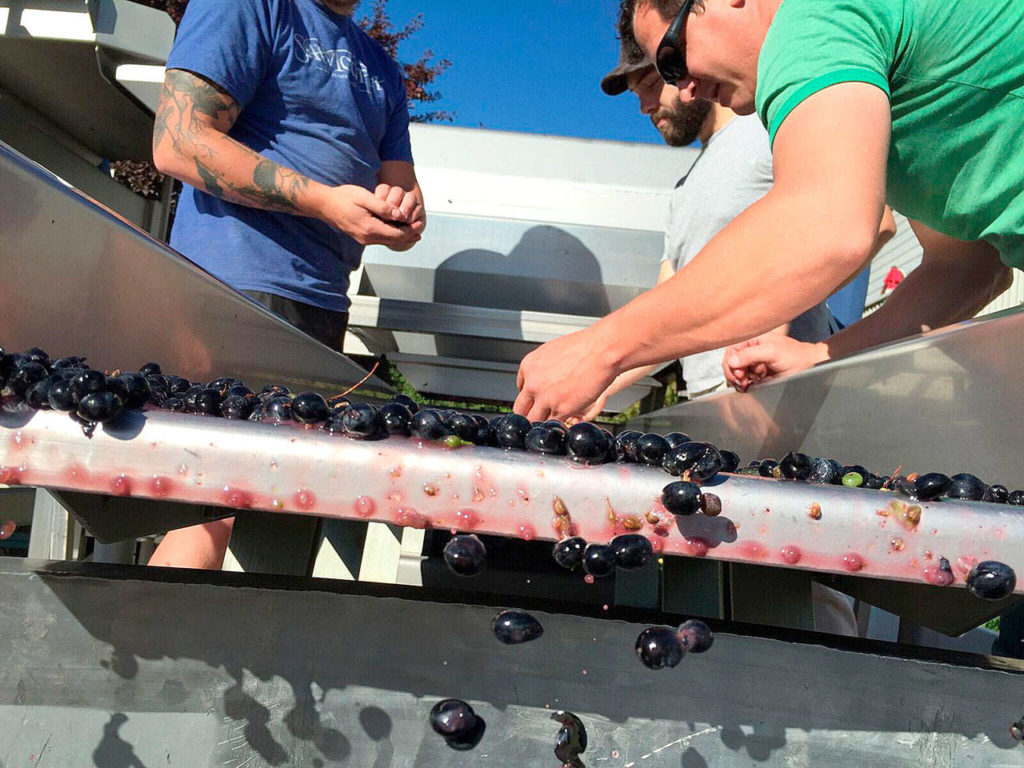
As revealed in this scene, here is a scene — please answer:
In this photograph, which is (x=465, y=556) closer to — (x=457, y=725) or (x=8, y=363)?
(x=457, y=725)

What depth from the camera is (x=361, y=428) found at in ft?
2.11

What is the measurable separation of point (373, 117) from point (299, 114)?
248 millimetres

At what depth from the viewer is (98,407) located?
0.61 meters

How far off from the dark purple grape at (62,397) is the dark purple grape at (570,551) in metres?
0.40

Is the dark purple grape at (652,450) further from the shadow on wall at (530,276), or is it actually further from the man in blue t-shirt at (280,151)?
the shadow on wall at (530,276)

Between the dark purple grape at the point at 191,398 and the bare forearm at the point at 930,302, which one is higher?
the bare forearm at the point at 930,302

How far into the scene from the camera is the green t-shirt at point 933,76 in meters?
1.00

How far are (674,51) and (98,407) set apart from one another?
1.11m

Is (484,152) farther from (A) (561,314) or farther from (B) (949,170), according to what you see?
(B) (949,170)

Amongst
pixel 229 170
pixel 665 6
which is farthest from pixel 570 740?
pixel 229 170

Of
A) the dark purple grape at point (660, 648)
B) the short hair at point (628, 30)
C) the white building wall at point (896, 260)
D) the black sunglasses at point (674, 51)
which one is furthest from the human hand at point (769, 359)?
the white building wall at point (896, 260)

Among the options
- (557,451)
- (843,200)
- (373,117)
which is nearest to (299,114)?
(373,117)

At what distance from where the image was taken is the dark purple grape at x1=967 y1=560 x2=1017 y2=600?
62cm

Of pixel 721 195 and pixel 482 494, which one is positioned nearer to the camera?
pixel 482 494
